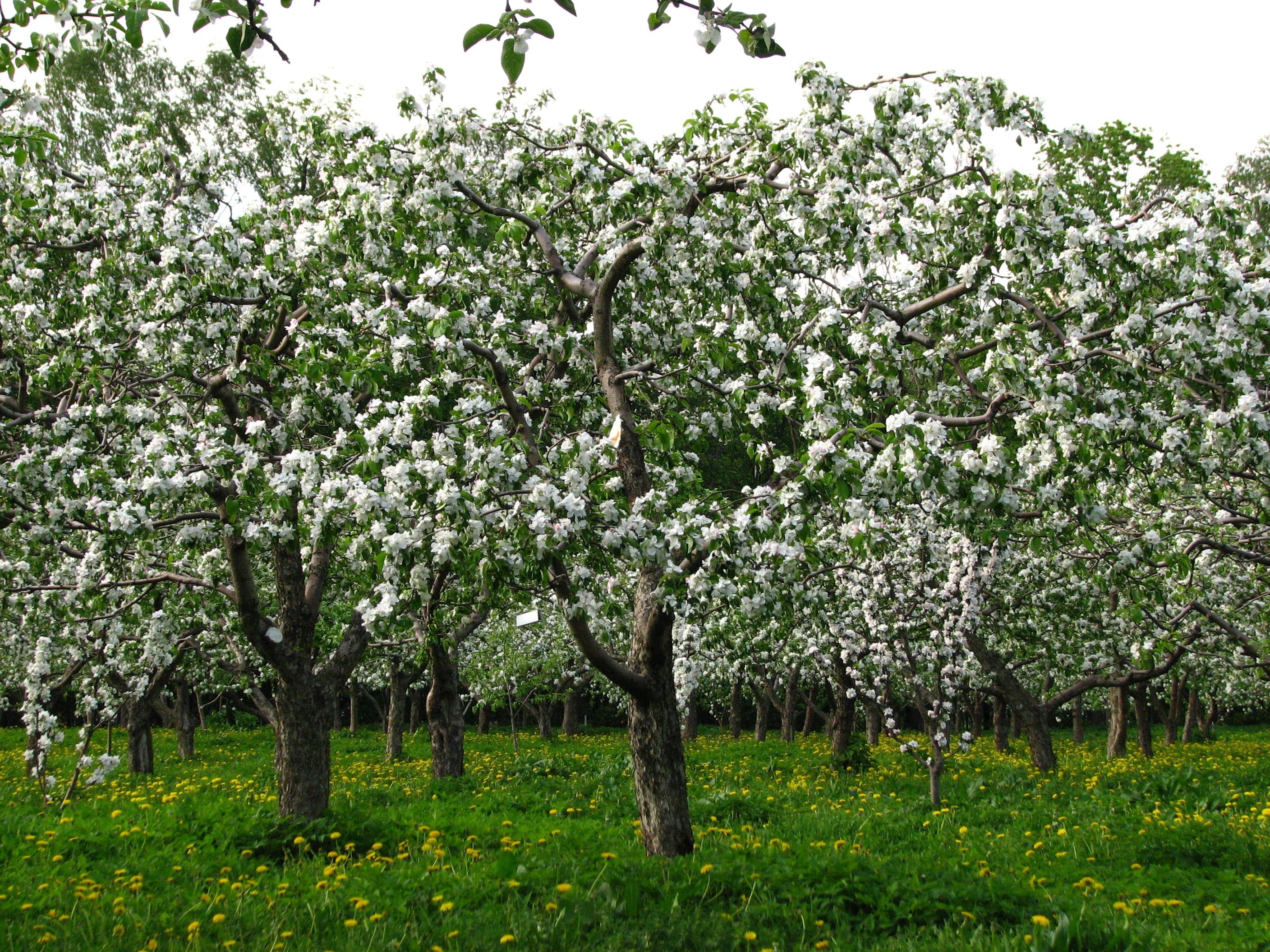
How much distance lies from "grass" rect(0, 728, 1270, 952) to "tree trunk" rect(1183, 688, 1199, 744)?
18490mm

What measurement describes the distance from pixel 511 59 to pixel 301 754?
8.77m

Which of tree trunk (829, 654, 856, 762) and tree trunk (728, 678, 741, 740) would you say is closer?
tree trunk (829, 654, 856, 762)

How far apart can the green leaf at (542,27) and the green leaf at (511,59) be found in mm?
84

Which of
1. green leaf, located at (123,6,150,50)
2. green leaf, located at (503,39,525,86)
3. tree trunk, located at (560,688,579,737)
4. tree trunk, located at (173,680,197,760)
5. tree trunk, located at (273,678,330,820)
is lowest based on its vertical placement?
tree trunk, located at (560,688,579,737)

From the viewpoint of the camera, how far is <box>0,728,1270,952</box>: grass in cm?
593

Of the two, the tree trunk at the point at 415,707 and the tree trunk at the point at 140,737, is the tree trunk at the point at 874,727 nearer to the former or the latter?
the tree trunk at the point at 415,707

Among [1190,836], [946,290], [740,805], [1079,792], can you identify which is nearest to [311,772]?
[740,805]

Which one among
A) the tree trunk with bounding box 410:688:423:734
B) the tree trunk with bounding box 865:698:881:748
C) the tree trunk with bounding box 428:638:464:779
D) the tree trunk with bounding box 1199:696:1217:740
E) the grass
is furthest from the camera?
the tree trunk with bounding box 410:688:423:734

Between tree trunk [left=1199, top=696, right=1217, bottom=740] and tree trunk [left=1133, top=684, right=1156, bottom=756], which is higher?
Result: tree trunk [left=1133, top=684, right=1156, bottom=756]

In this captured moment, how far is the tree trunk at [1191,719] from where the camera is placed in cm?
3044

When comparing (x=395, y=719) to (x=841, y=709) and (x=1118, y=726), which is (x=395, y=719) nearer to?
(x=841, y=709)

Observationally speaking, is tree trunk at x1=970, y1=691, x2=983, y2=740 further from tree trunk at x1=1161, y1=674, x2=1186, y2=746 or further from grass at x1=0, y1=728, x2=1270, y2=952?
grass at x1=0, y1=728, x2=1270, y2=952

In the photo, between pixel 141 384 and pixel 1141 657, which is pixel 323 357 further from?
pixel 1141 657

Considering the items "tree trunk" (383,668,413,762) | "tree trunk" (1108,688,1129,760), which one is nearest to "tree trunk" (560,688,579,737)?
"tree trunk" (383,668,413,762)
